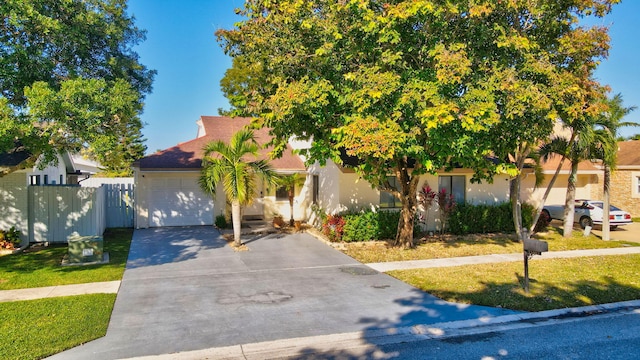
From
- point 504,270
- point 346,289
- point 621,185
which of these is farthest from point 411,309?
point 621,185

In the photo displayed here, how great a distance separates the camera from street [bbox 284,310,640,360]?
20.5 feet

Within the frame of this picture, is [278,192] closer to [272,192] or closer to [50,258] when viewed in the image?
[272,192]

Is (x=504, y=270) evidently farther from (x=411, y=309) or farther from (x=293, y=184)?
(x=293, y=184)

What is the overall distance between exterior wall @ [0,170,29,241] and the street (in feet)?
38.4

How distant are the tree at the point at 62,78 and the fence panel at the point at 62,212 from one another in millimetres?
3202

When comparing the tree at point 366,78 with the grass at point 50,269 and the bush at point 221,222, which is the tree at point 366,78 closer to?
the grass at point 50,269

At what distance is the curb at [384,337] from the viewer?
6.18 metres

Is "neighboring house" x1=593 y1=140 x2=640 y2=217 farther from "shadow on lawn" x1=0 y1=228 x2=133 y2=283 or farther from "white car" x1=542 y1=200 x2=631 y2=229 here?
"shadow on lawn" x1=0 y1=228 x2=133 y2=283

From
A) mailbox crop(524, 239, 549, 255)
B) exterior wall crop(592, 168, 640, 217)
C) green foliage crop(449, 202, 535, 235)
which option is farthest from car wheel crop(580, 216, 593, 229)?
mailbox crop(524, 239, 549, 255)

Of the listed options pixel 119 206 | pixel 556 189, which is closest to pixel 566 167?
pixel 556 189

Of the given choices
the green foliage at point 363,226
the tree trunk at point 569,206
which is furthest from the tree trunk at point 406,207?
the tree trunk at point 569,206

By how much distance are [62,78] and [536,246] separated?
11522 mm

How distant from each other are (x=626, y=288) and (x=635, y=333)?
2.98m

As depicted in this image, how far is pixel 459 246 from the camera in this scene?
14859 millimetres
